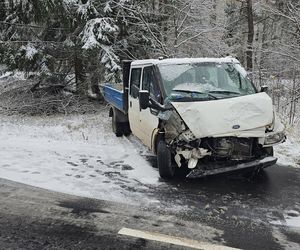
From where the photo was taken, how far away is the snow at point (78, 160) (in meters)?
6.06

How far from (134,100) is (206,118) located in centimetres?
276

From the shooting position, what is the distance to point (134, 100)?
8.33 metres

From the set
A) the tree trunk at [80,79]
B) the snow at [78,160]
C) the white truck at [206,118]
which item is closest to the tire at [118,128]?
the snow at [78,160]

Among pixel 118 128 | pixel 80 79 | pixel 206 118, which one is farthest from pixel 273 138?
pixel 80 79

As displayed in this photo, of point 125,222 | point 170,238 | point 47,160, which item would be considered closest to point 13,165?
point 47,160

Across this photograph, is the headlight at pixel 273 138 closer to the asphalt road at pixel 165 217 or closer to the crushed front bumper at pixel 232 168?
the crushed front bumper at pixel 232 168

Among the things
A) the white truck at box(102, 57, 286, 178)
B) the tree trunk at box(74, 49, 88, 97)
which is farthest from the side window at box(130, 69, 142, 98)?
the tree trunk at box(74, 49, 88, 97)

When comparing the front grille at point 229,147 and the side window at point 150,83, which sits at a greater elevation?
the side window at point 150,83

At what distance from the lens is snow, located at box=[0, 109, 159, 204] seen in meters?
6.06

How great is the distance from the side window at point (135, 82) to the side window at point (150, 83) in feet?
1.29

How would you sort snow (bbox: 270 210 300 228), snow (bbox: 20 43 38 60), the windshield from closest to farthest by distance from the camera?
snow (bbox: 270 210 300 228), the windshield, snow (bbox: 20 43 38 60)

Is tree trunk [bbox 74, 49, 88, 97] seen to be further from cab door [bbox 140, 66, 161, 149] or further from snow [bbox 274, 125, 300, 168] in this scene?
snow [bbox 274, 125, 300, 168]

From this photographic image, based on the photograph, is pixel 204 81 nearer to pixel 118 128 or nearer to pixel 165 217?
pixel 165 217

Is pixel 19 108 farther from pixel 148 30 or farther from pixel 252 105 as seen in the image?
pixel 252 105
